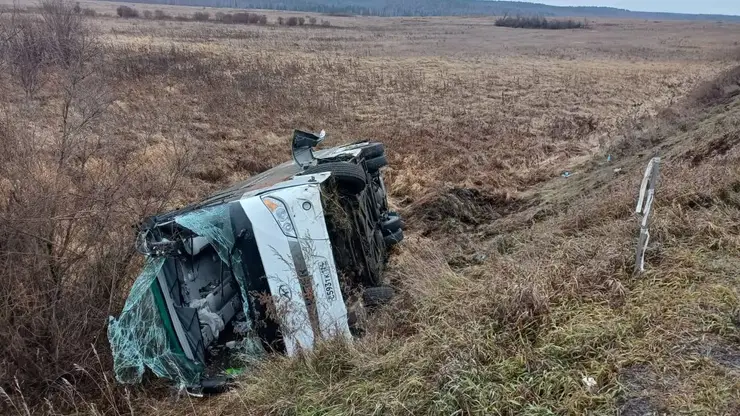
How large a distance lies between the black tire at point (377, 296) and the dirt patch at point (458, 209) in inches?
132

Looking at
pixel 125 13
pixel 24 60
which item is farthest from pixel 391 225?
pixel 125 13

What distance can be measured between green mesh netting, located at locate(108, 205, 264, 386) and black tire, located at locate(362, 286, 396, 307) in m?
0.88

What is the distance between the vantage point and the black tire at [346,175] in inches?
171

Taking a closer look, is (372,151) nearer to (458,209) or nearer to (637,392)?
(458,209)

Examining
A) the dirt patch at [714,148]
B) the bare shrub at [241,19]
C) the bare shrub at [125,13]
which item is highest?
the bare shrub at [125,13]

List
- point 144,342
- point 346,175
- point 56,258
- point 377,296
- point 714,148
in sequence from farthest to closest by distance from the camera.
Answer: point 714,148
point 346,175
point 377,296
point 56,258
point 144,342

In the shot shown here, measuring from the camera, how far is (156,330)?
12.4ft

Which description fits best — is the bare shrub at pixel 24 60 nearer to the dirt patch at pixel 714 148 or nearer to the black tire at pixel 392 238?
the black tire at pixel 392 238

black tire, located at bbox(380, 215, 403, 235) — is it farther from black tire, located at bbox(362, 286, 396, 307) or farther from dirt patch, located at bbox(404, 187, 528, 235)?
dirt patch, located at bbox(404, 187, 528, 235)

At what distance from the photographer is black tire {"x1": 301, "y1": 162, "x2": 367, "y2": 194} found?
4352mm

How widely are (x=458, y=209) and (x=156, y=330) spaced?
17.2 ft

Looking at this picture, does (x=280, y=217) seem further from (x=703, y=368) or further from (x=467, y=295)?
(x=703, y=368)

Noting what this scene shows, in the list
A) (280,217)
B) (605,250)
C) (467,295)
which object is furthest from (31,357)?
(605,250)

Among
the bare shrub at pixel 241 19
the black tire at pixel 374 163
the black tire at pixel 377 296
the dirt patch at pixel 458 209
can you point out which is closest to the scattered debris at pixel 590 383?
the black tire at pixel 377 296
